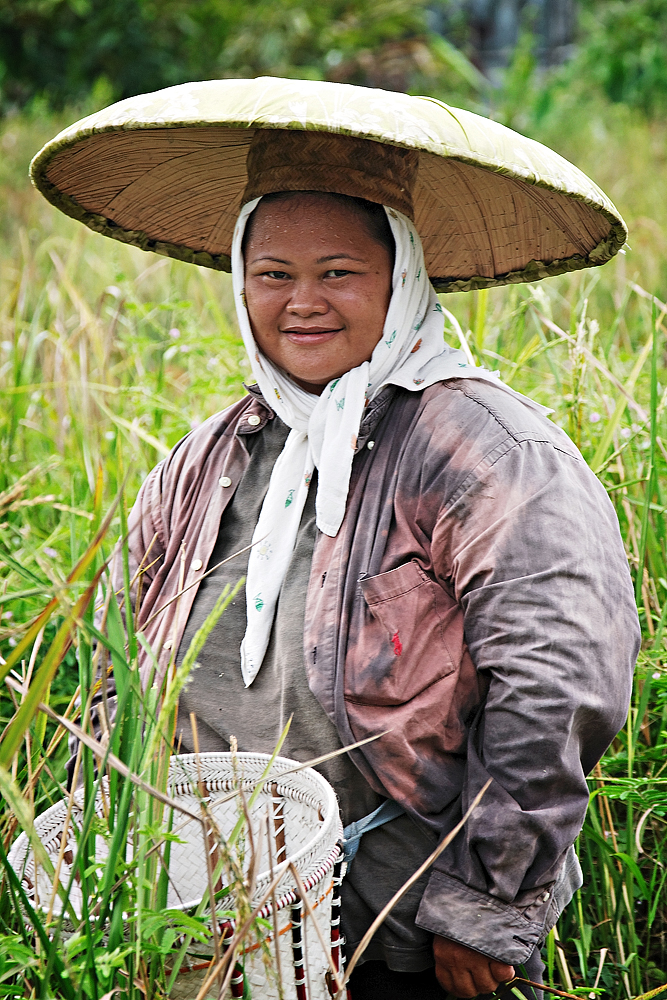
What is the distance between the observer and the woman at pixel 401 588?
1.55 m

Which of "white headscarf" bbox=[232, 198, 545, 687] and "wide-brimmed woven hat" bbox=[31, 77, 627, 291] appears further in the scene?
"white headscarf" bbox=[232, 198, 545, 687]

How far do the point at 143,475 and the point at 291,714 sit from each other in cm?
154

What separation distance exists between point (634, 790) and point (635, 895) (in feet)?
1.07

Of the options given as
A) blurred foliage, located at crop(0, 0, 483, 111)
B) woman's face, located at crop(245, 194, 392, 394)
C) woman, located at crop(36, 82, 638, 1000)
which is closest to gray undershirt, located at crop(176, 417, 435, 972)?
woman, located at crop(36, 82, 638, 1000)

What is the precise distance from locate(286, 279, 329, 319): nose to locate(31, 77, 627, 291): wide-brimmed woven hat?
176 mm

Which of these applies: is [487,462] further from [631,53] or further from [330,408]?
[631,53]

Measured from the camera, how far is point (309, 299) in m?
1.78

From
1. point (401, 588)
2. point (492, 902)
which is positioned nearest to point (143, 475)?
point (401, 588)

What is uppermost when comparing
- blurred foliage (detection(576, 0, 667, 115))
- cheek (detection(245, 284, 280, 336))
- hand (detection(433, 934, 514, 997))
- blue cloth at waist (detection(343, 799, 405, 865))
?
blurred foliage (detection(576, 0, 667, 115))

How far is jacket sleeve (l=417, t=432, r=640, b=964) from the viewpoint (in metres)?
1.53

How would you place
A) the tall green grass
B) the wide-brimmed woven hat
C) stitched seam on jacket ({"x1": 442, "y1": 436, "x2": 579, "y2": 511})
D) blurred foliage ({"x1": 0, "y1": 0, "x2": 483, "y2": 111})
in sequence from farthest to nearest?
blurred foliage ({"x1": 0, "y1": 0, "x2": 483, "y2": 111}) < stitched seam on jacket ({"x1": 442, "y1": 436, "x2": 579, "y2": 511}) < the wide-brimmed woven hat < the tall green grass

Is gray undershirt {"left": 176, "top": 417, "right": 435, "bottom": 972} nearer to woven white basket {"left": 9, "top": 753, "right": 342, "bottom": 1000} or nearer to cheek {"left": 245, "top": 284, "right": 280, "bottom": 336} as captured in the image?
woven white basket {"left": 9, "top": 753, "right": 342, "bottom": 1000}

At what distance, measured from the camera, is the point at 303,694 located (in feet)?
5.59

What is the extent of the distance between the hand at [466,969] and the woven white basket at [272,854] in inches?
9.5
